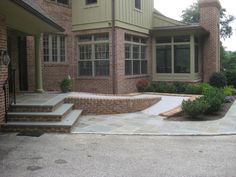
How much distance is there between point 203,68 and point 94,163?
1377 cm

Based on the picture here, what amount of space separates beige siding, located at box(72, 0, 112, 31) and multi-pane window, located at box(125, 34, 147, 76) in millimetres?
1452

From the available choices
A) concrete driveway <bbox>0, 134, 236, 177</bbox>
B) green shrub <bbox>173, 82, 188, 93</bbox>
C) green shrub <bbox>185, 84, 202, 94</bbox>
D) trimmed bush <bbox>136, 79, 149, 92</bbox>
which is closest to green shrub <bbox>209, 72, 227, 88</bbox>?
green shrub <bbox>173, 82, 188, 93</bbox>

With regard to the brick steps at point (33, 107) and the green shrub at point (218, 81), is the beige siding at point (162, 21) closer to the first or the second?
the green shrub at point (218, 81)

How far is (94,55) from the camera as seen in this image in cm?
1551

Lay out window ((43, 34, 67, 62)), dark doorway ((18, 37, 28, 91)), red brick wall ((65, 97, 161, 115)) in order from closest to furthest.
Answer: red brick wall ((65, 97, 161, 115)), dark doorway ((18, 37, 28, 91)), window ((43, 34, 67, 62))

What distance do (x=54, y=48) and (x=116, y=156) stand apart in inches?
390

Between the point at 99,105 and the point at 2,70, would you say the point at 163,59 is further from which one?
the point at 2,70

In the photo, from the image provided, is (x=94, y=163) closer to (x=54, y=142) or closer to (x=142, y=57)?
(x=54, y=142)

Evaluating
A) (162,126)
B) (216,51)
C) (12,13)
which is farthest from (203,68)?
(12,13)

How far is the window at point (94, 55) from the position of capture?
15.2 meters

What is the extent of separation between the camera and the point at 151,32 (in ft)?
57.9

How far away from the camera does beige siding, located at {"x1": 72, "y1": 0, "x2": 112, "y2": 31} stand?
14.8 metres

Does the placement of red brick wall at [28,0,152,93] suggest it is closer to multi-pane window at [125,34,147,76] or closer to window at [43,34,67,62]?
window at [43,34,67,62]

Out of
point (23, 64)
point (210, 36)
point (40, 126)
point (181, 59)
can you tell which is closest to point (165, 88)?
point (181, 59)
